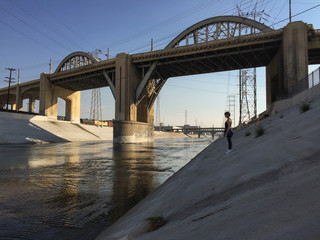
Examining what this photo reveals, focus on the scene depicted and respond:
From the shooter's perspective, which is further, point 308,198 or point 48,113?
point 48,113

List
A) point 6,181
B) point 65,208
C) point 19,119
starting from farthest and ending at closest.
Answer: point 19,119 < point 6,181 < point 65,208

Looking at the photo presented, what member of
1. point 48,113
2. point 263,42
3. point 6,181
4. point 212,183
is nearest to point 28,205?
point 6,181

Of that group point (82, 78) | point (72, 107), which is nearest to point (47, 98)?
point (72, 107)

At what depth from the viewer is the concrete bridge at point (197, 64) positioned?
2984cm

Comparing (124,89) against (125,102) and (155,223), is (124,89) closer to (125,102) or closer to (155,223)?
(125,102)

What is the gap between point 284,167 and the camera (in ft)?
12.6

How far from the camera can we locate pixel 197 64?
47.3m

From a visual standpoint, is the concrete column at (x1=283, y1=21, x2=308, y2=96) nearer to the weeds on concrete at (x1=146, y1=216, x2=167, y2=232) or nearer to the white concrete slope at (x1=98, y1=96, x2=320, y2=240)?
the white concrete slope at (x1=98, y1=96, x2=320, y2=240)

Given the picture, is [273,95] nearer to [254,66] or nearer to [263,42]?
[263,42]

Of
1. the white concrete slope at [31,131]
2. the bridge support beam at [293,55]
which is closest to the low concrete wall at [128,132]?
the white concrete slope at [31,131]

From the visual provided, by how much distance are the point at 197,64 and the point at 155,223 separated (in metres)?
46.9

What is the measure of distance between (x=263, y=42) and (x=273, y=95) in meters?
8.97

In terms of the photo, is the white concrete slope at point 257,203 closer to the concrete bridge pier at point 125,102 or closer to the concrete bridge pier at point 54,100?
the concrete bridge pier at point 125,102

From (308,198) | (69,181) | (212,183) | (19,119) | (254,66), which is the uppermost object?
(254,66)
